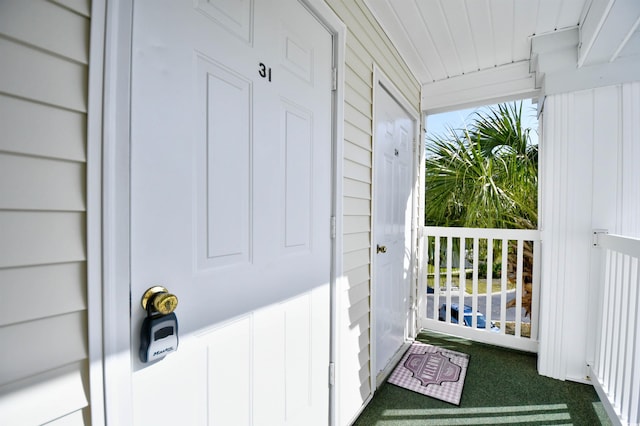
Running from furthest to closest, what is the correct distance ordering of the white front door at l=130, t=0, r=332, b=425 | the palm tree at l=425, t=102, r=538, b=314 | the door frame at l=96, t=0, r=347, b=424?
1. the palm tree at l=425, t=102, r=538, b=314
2. the white front door at l=130, t=0, r=332, b=425
3. the door frame at l=96, t=0, r=347, b=424

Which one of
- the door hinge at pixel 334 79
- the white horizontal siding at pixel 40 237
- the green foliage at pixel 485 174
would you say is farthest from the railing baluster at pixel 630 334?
the white horizontal siding at pixel 40 237

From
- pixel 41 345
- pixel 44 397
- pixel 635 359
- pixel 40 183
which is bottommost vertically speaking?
pixel 635 359

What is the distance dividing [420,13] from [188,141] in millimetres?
1930

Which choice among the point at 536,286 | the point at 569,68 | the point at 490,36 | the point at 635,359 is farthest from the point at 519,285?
the point at 490,36

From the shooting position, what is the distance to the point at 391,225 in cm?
233

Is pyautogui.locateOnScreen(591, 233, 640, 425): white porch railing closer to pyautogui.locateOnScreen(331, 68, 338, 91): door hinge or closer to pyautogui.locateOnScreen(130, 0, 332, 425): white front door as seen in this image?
pyautogui.locateOnScreen(130, 0, 332, 425): white front door

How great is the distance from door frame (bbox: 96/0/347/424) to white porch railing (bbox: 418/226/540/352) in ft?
9.23

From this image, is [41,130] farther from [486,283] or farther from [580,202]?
[486,283]

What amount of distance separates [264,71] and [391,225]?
63.4 inches

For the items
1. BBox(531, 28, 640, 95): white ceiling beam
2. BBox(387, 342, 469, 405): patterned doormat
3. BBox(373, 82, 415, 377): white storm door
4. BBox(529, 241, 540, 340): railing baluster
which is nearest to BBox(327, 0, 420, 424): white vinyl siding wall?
BBox(373, 82, 415, 377): white storm door

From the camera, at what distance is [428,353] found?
8.26 ft

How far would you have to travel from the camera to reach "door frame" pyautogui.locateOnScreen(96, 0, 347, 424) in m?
0.62

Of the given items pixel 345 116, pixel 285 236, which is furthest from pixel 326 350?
pixel 345 116

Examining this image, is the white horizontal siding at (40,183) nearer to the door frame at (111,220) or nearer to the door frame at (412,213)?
the door frame at (111,220)
